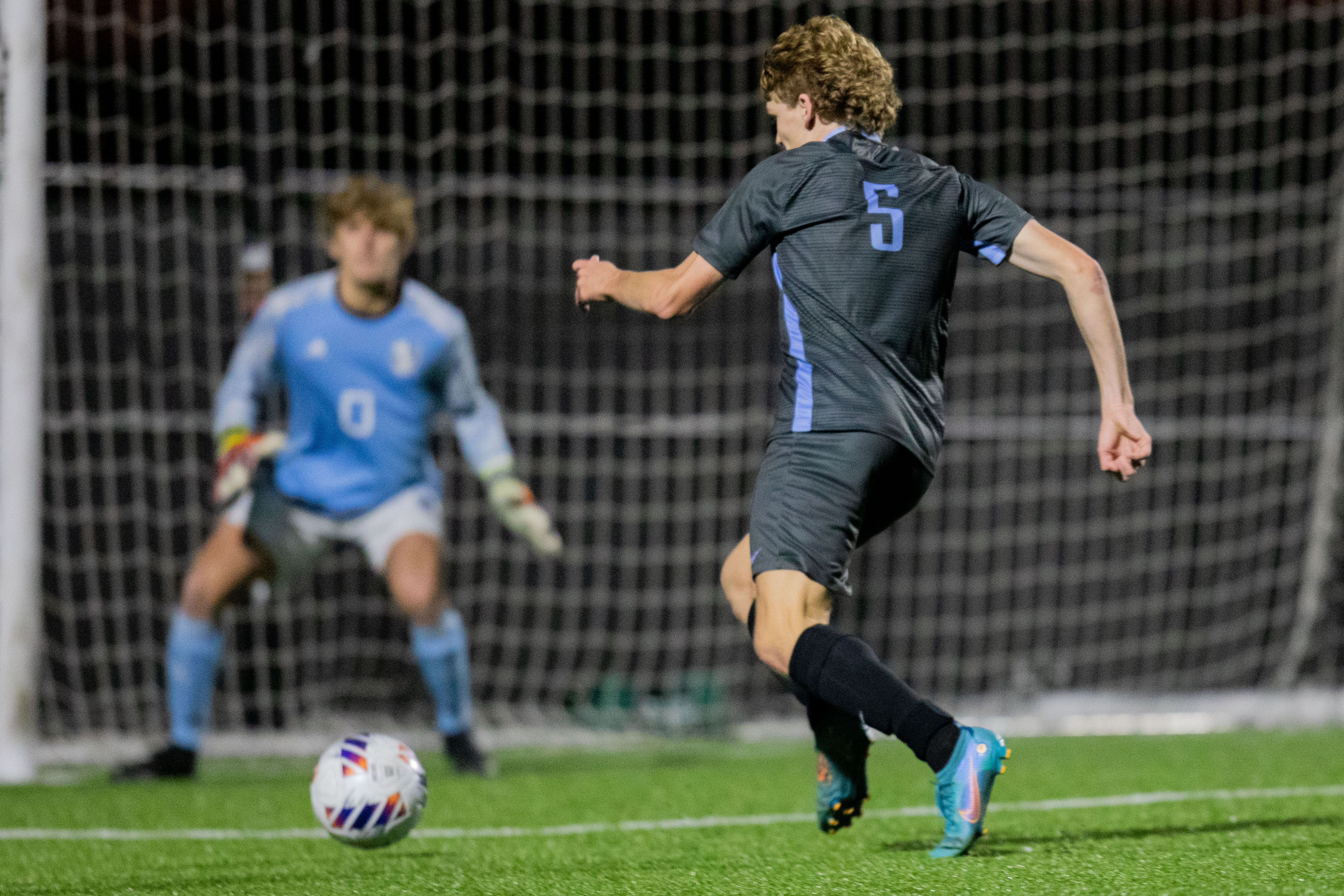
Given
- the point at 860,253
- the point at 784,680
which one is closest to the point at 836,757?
the point at 784,680

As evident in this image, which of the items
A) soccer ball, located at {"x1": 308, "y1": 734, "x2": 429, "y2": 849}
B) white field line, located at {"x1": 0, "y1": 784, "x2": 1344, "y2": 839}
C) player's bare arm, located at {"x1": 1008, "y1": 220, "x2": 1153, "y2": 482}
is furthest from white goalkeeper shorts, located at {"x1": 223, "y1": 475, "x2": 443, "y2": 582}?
player's bare arm, located at {"x1": 1008, "y1": 220, "x2": 1153, "y2": 482}

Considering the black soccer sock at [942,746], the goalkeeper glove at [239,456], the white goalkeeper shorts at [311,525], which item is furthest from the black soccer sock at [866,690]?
the goalkeeper glove at [239,456]

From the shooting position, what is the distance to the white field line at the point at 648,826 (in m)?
4.02

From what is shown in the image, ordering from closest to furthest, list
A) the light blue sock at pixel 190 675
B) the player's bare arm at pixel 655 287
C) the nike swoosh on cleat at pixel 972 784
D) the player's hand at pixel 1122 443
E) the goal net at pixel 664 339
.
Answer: the nike swoosh on cleat at pixel 972 784 < the player's hand at pixel 1122 443 < the player's bare arm at pixel 655 287 < the light blue sock at pixel 190 675 < the goal net at pixel 664 339

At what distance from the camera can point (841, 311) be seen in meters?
3.25

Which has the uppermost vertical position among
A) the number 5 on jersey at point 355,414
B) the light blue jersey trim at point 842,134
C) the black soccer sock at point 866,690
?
the light blue jersey trim at point 842,134

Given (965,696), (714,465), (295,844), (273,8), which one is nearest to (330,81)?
(273,8)

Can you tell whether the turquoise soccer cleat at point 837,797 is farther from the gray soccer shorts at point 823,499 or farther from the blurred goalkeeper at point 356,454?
the blurred goalkeeper at point 356,454

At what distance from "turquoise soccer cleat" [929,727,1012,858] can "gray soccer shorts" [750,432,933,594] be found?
459 millimetres

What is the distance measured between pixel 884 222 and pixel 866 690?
92cm

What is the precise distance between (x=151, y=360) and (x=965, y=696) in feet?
13.8

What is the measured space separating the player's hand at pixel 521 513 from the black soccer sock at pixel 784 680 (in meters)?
2.05

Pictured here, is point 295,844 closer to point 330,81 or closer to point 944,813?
point 944,813

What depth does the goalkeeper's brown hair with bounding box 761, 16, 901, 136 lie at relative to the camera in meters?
3.29
